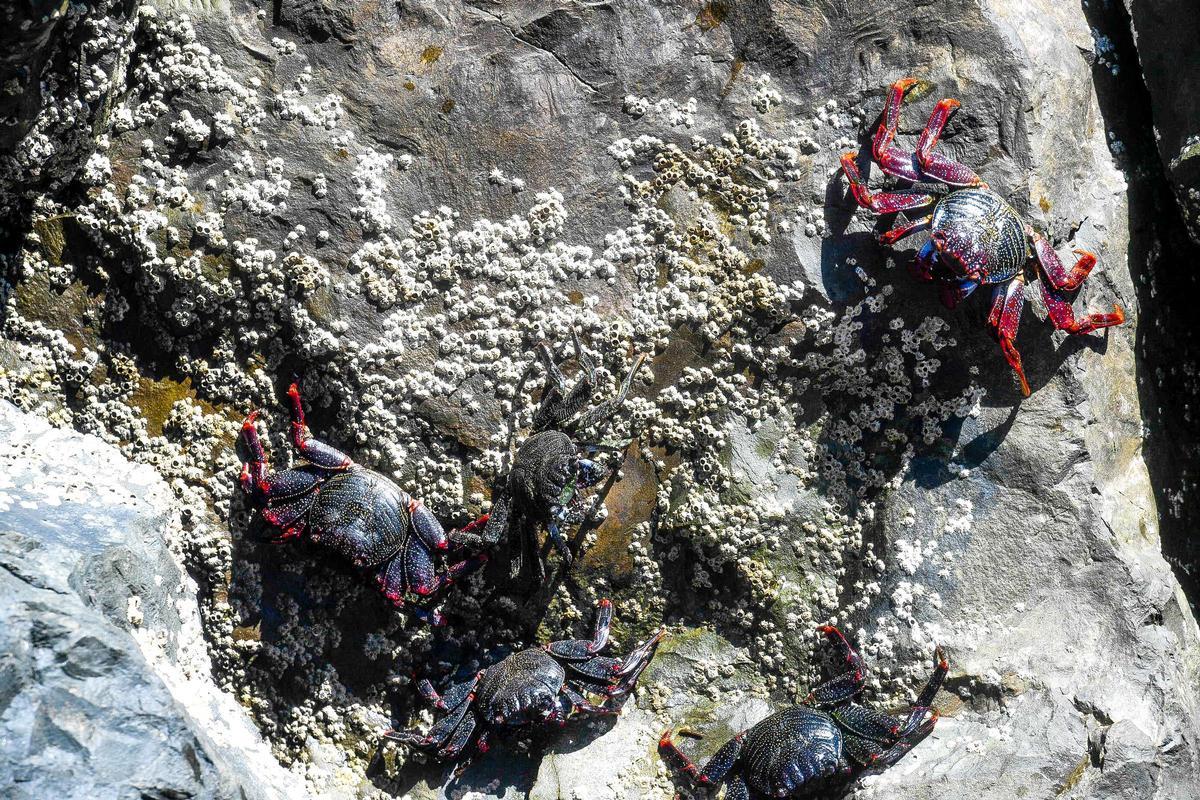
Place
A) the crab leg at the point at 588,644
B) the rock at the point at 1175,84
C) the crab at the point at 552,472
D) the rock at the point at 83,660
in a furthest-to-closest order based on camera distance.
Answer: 1. the rock at the point at 1175,84
2. the crab leg at the point at 588,644
3. the crab at the point at 552,472
4. the rock at the point at 83,660

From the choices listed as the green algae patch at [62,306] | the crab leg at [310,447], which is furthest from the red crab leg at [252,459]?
the green algae patch at [62,306]

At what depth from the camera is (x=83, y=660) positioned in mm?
3082

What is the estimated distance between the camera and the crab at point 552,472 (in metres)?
4.07

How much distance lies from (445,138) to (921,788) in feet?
11.0

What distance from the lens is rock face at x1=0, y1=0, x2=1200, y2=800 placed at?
4.28m

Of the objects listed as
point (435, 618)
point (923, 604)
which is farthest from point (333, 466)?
point (923, 604)

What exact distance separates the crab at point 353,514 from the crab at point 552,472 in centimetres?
14

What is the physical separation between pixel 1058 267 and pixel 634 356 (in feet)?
5.85

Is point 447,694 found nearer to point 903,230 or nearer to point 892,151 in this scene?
point 903,230

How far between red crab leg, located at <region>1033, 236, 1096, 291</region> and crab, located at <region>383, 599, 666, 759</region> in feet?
7.39

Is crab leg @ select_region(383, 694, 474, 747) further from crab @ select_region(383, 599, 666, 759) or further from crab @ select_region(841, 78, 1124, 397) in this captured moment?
crab @ select_region(841, 78, 1124, 397)

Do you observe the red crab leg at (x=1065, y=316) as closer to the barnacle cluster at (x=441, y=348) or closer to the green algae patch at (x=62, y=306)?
the barnacle cluster at (x=441, y=348)

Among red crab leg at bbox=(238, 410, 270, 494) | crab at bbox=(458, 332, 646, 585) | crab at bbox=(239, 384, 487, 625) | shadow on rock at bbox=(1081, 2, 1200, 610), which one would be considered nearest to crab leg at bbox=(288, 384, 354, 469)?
crab at bbox=(239, 384, 487, 625)

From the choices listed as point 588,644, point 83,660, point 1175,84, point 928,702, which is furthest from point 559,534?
point 1175,84
